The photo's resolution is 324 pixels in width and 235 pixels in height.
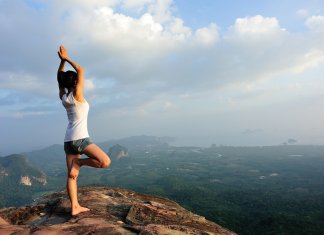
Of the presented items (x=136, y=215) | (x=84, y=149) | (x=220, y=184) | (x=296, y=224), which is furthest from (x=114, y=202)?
(x=220, y=184)

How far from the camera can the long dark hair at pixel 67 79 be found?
666 cm

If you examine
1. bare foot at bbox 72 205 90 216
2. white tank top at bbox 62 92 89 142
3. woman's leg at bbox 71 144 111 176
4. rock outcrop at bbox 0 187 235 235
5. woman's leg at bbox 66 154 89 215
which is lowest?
rock outcrop at bbox 0 187 235 235

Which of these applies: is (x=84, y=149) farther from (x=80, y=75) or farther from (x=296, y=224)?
(x=296, y=224)

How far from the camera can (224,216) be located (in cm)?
11081

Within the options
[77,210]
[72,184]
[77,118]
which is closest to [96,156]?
[77,118]

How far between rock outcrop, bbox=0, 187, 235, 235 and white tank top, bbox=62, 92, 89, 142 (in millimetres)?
1937

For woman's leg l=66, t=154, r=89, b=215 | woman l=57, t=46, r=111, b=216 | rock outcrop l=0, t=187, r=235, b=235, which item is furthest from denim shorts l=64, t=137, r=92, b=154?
rock outcrop l=0, t=187, r=235, b=235

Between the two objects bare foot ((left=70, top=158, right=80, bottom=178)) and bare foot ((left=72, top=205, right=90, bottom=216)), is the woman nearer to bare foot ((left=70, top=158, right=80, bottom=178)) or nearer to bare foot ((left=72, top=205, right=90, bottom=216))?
bare foot ((left=70, top=158, right=80, bottom=178))

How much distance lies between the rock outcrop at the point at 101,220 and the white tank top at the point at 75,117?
6.36 feet

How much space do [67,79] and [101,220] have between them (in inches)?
132

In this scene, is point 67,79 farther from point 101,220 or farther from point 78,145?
point 101,220

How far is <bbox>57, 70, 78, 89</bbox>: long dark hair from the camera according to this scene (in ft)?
Answer: 21.9

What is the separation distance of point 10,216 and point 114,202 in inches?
118

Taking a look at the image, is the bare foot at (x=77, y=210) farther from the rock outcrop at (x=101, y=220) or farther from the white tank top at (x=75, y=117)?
the white tank top at (x=75, y=117)
